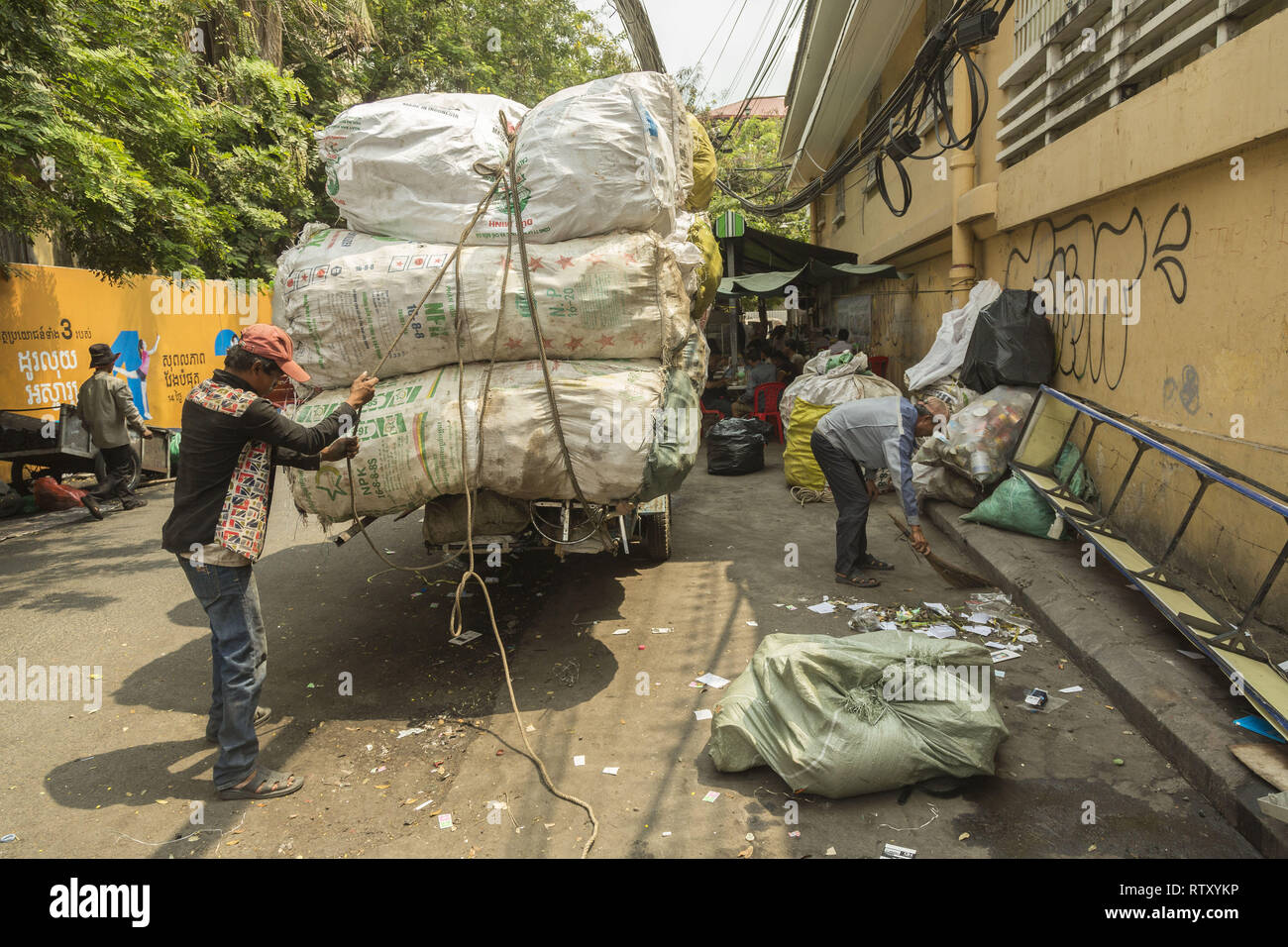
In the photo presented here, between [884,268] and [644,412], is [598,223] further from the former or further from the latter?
[884,268]

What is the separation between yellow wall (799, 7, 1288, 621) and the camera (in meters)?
4.10

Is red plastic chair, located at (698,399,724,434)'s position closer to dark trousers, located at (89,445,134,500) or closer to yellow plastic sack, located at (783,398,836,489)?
yellow plastic sack, located at (783,398,836,489)

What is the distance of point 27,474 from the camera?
9.43 meters

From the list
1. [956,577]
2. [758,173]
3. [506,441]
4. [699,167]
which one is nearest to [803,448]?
[956,577]

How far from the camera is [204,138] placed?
6980 mm

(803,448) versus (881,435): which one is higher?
(881,435)

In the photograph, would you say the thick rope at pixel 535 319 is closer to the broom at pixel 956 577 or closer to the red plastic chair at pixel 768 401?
the broom at pixel 956 577

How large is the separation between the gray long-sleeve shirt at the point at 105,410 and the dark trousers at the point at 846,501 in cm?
713

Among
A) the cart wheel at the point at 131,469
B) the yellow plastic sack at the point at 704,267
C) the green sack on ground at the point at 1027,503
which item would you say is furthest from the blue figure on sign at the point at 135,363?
the green sack on ground at the point at 1027,503

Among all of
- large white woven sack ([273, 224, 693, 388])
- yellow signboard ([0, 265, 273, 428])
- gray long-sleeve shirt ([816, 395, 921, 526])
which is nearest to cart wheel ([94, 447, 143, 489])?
yellow signboard ([0, 265, 273, 428])

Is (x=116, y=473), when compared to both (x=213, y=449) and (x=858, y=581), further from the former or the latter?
(x=858, y=581)

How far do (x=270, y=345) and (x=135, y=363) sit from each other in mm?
9754

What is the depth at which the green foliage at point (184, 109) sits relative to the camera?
216 inches
